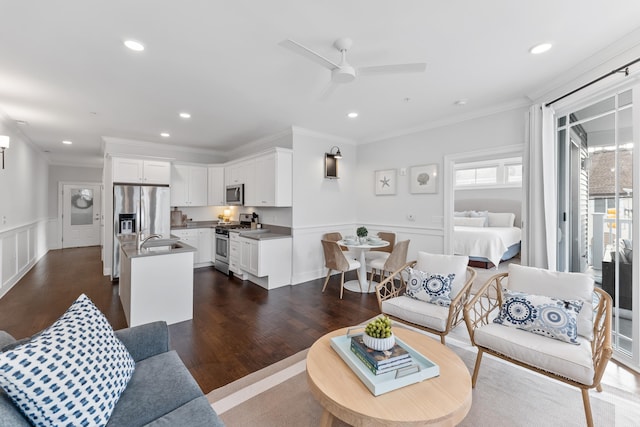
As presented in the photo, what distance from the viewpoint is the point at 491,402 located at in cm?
192

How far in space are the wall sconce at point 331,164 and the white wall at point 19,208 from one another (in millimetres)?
4921

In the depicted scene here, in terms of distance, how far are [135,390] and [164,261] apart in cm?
206

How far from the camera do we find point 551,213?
3.16 m

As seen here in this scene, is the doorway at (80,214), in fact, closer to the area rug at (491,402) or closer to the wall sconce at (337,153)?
the wall sconce at (337,153)

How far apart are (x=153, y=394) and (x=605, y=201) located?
13.0 feet

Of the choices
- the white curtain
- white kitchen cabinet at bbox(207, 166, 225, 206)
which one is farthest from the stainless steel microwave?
the white curtain

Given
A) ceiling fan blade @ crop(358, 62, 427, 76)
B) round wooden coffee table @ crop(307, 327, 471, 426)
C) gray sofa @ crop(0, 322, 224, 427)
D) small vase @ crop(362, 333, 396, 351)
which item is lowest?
round wooden coffee table @ crop(307, 327, 471, 426)

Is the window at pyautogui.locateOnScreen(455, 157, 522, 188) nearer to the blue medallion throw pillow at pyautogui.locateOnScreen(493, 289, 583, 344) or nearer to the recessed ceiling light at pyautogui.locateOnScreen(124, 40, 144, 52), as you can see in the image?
the blue medallion throw pillow at pyautogui.locateOnScreen(493, 289, 583, 344)

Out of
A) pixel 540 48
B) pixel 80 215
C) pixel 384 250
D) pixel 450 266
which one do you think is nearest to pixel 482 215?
pixel 384 250

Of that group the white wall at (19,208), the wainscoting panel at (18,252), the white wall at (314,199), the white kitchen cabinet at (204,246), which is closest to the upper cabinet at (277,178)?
the white wall at (314,199)

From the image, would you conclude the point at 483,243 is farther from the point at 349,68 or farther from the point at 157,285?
the point at 157,285

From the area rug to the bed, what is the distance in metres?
3.01

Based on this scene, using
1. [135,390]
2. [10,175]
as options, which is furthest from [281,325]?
[10,175]

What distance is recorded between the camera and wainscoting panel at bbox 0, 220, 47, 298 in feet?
14.0
